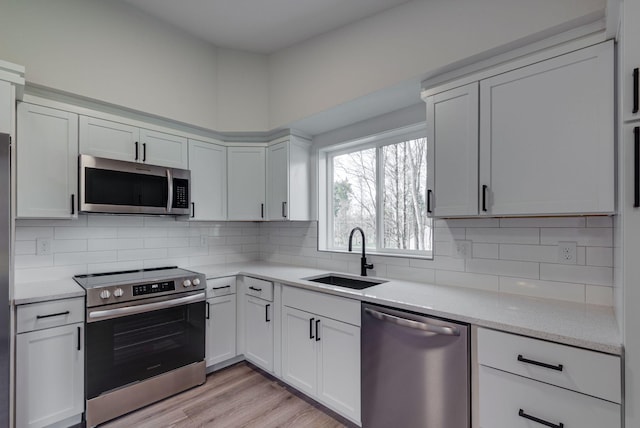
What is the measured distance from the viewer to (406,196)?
2645 mm

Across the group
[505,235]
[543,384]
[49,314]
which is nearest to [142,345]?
[49,314]

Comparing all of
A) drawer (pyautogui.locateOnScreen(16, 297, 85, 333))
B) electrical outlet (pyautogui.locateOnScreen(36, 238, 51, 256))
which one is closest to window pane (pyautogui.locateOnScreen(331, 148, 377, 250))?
drawer (pyautogui.locateOnScreen(16, 297, 85, 333))

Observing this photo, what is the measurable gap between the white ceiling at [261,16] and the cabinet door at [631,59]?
4.45ft

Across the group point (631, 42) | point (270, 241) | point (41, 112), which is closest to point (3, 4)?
point (41, 112)

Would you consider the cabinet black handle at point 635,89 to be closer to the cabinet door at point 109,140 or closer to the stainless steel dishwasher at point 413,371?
the stainless steel dishwasher at point 413,371

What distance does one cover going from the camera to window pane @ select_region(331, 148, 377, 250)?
115 inches

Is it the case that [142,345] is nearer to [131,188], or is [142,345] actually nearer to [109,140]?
[131,188]

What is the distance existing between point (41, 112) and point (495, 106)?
2887 millimetres

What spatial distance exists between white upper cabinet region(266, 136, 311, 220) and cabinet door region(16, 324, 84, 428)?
1.79 m

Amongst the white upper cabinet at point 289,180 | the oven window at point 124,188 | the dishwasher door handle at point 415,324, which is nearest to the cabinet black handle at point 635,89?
the dishwasher door handle at point 415,324

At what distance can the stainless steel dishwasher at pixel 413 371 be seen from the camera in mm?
1488

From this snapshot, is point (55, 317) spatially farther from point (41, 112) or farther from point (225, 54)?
point (225, 54)

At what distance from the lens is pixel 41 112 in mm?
2086

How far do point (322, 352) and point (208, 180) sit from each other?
6.24 ft
